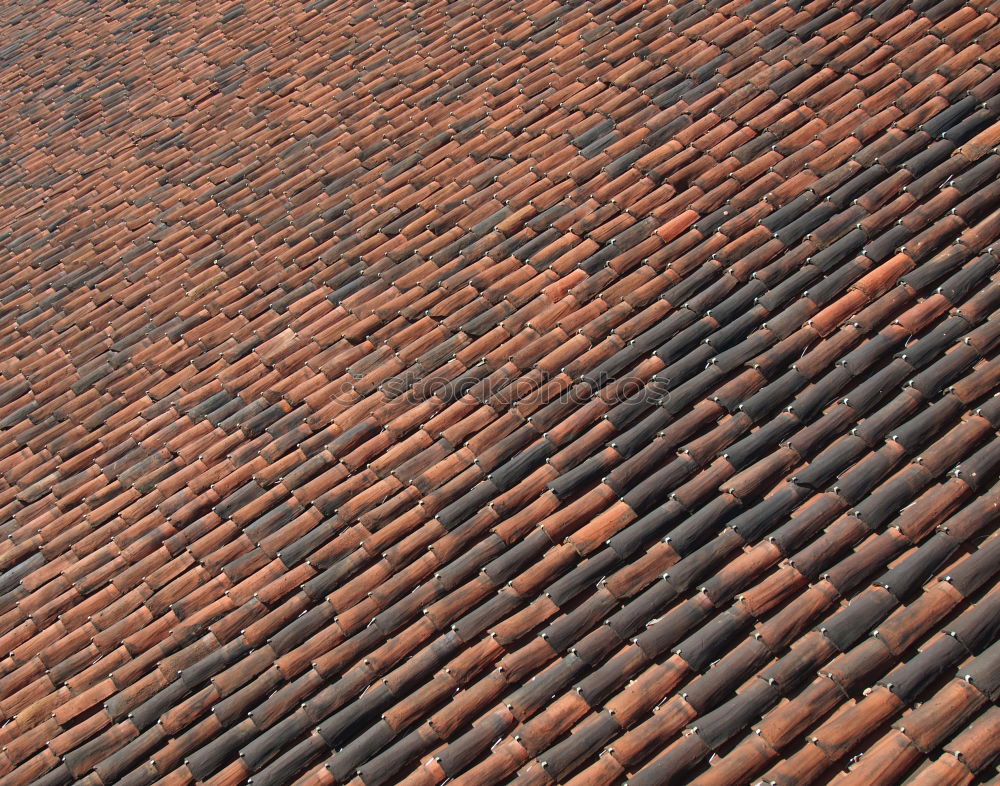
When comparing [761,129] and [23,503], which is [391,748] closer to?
[23,503]

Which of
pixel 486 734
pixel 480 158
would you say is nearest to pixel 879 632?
pixel 486 734

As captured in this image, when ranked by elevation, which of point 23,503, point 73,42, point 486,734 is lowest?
point 486,734

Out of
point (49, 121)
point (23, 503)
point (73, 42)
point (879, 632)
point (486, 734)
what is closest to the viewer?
point (879, 632)

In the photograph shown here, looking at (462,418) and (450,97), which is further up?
(450,97)

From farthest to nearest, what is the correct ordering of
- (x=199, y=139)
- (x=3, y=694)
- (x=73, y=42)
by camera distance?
(x=73, y=42), (x=199, y=139), (x=3, y=694)

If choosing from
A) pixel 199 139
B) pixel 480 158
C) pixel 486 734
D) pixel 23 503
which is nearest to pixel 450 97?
pixel 480 158

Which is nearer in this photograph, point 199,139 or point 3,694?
point 3,694
